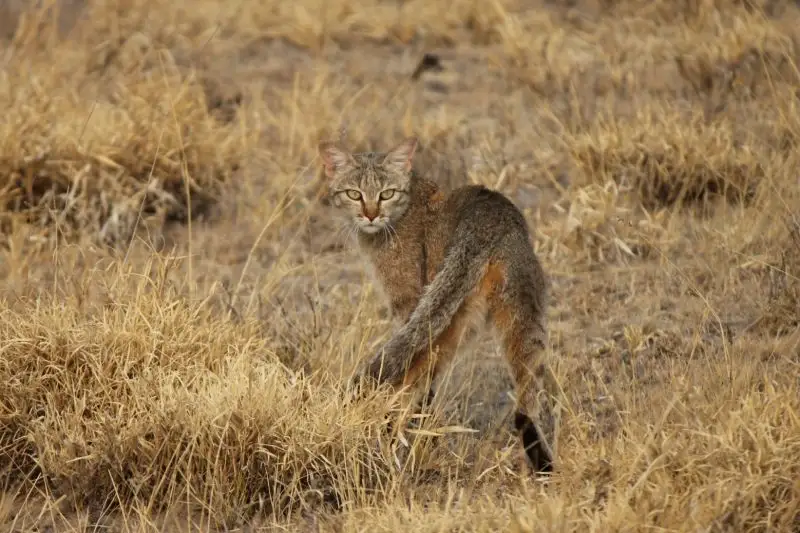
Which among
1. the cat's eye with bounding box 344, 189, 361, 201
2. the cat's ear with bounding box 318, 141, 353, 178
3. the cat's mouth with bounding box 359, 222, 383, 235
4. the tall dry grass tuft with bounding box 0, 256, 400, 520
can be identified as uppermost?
the cat's ear with bounding box 318, 141, 353, 178

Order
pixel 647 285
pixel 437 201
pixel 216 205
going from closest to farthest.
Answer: pixel 437 201 → pixel 647 285 → pixel 216 205

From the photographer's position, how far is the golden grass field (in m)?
4.20

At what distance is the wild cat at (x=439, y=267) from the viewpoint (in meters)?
4.30

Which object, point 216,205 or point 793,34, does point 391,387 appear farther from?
point 793,34

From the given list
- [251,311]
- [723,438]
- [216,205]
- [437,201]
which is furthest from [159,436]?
[216,205]

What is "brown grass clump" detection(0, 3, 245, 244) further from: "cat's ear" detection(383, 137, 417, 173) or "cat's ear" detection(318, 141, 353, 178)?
"cat's ear" detection(383, 137, 417, 173)

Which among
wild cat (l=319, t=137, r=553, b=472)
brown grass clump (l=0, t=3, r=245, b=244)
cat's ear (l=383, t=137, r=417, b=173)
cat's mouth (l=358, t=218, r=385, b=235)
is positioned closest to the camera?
wild cat (l=319, t=137, r=553, b=472)

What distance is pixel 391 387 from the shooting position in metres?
4.38

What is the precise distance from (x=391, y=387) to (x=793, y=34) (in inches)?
182

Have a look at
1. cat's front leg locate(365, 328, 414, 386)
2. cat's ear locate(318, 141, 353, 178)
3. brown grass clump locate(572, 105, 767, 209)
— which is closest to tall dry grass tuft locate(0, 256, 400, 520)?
cat's front leg locate(365, 328, 414, 386)

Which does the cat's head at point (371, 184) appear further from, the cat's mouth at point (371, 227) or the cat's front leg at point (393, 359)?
the cat's front leg at point (393, 359)

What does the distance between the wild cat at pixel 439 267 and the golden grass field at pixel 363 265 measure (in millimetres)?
166

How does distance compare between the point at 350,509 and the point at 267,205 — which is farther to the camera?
the point at 267,205

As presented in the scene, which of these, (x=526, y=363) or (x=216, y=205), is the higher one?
(x=526, y=363)
